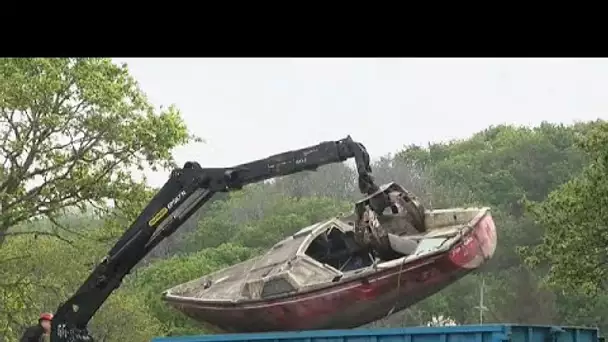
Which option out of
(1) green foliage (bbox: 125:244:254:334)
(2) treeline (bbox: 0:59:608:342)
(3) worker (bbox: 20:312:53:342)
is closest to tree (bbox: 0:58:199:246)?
(2) treeline (bbox: 0:59:608:342)

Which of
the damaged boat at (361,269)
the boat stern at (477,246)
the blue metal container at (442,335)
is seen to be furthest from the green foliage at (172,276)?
the blue metal container at (442,335)

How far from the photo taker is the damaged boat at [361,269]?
1105cm

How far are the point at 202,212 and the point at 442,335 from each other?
181 ft

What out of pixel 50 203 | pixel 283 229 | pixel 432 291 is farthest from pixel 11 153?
pixel 283 229

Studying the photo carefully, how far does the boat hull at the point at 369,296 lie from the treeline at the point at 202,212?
1.94 m

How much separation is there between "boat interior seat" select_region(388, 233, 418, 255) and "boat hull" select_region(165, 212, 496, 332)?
57cm

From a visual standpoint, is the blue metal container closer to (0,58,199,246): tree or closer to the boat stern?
the boat stern

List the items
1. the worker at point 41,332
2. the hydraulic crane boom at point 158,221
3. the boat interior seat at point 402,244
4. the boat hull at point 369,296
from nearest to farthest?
the boat hull at point 369,296
the boat interior seat at point 402,244
the worker at point 41,332
the hydraulic crane boom at point 158,221

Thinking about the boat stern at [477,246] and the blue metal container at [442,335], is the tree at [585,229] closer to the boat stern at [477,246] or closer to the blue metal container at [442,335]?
the boat stern at [477,246]

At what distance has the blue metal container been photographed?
8.41 m

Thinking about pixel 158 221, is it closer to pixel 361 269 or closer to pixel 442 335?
pixel 361 269

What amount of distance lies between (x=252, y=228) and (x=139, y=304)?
14.7 meters

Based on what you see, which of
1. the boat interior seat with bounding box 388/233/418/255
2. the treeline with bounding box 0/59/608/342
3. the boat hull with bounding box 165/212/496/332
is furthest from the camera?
the treeline with bounding box 0/59/608/342

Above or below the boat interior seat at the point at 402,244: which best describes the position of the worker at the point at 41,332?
below
